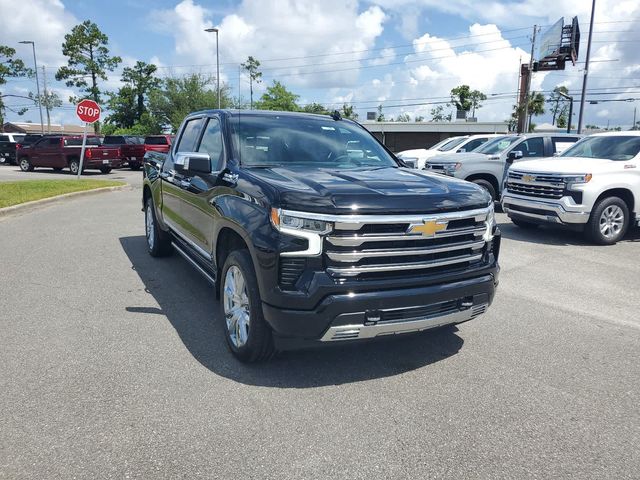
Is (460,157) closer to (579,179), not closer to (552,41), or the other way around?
(579,179)

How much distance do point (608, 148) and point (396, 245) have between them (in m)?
7.95

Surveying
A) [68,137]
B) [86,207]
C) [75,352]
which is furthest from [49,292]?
[68,137]

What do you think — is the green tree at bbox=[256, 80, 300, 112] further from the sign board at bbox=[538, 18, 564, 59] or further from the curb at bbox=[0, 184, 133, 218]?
the curb at bbox=[0, 184, 133, 218]

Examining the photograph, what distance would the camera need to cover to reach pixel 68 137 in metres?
24.8

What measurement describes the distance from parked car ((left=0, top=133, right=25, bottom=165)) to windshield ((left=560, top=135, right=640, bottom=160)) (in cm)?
3157

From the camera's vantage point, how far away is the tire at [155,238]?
7004 mm

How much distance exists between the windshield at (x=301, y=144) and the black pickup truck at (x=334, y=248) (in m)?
→ 0.03

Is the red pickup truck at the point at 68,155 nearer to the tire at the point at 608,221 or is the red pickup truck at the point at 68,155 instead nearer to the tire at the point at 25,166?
the tire at the point at 25,166

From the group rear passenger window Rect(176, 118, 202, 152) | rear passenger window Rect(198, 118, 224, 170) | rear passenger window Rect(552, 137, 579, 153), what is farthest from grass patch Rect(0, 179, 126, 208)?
rear passenger window Rect(552, 137, 579, 153)

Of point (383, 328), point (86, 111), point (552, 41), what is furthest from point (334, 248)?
point (552, 41)

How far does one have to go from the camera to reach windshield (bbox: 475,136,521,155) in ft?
42.9

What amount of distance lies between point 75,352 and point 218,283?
1216mm

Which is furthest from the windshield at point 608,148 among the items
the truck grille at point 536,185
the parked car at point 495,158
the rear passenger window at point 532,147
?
the rear passenger window at point 532,147

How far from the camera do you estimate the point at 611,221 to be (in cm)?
882
